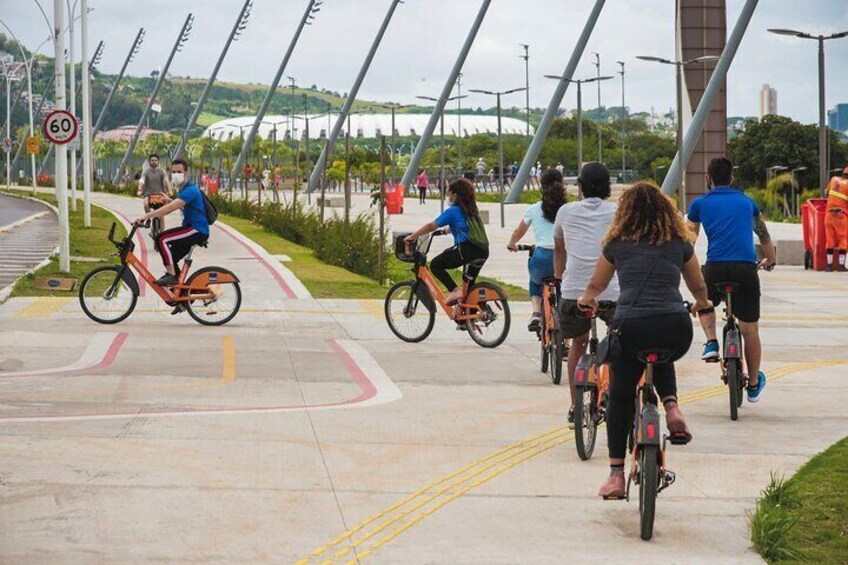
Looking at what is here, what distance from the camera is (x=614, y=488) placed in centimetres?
873

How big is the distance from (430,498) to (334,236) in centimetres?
2377

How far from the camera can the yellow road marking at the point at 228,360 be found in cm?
1462

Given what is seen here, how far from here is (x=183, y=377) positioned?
14.5 m

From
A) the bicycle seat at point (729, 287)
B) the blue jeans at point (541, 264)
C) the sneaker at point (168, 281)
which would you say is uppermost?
the blue jeans at point (541, 264)

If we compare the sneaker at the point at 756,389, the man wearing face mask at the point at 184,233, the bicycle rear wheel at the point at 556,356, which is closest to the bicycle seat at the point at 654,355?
the sneaker at the point at 756,389

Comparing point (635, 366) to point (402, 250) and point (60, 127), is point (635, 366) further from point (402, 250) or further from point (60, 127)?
point (60, 127)

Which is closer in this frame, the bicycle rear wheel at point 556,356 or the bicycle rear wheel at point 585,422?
the bicycle rear wheel at point 585,422

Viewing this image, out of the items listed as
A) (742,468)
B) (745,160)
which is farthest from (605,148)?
(742,468)

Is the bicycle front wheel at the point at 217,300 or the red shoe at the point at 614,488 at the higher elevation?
the bicycle front wheel at the point at 217,300

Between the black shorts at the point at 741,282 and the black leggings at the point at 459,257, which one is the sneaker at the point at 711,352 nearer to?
the black shorts at the point at 741,282

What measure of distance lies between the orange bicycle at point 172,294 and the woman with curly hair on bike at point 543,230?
528cm

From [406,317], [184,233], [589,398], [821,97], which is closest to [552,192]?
[406,317]

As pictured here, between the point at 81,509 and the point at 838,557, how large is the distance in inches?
147

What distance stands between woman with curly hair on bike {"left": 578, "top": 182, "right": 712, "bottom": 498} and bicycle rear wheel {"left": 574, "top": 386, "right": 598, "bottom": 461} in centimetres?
134
